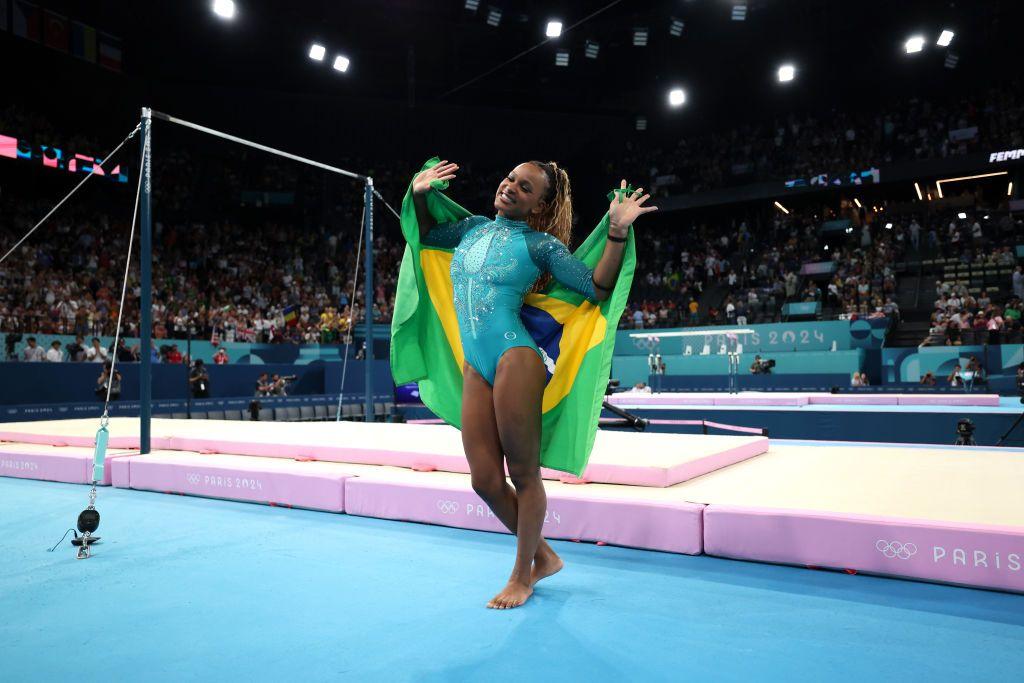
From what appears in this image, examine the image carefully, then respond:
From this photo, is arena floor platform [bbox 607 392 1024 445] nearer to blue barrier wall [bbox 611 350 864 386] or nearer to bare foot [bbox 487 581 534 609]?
blue barrier wall [bbox 611 350 864 386]

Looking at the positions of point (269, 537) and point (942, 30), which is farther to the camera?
point (942, 30)

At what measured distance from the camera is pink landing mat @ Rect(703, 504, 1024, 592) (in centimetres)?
229

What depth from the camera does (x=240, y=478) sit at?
4160 millimetres

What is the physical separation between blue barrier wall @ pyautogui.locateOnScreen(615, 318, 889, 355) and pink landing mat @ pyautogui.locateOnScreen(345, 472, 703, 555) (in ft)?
38.6

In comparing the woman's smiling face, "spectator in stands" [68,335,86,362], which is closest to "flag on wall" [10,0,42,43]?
"spectator in stands" [68,335,86,362]

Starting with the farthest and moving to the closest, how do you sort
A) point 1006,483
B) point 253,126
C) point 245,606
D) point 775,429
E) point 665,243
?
point 665,243, point 253,126, point 775,429, point 1006,483, point 245,606

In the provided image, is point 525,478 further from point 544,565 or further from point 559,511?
point 559,511

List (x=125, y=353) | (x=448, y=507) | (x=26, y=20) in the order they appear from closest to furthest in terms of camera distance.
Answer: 1. (x=448, y=507)
2. (x=125, y=353)
3. (x=26, y=20)

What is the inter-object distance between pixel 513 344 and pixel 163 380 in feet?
35.8

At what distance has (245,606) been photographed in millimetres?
2232

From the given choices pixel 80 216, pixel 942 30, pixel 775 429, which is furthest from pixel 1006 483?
pixel 942 30

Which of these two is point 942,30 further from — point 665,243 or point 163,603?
point 163,603

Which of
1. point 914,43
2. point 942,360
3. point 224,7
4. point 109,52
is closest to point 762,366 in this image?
point 942,360

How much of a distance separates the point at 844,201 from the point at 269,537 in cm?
2338
